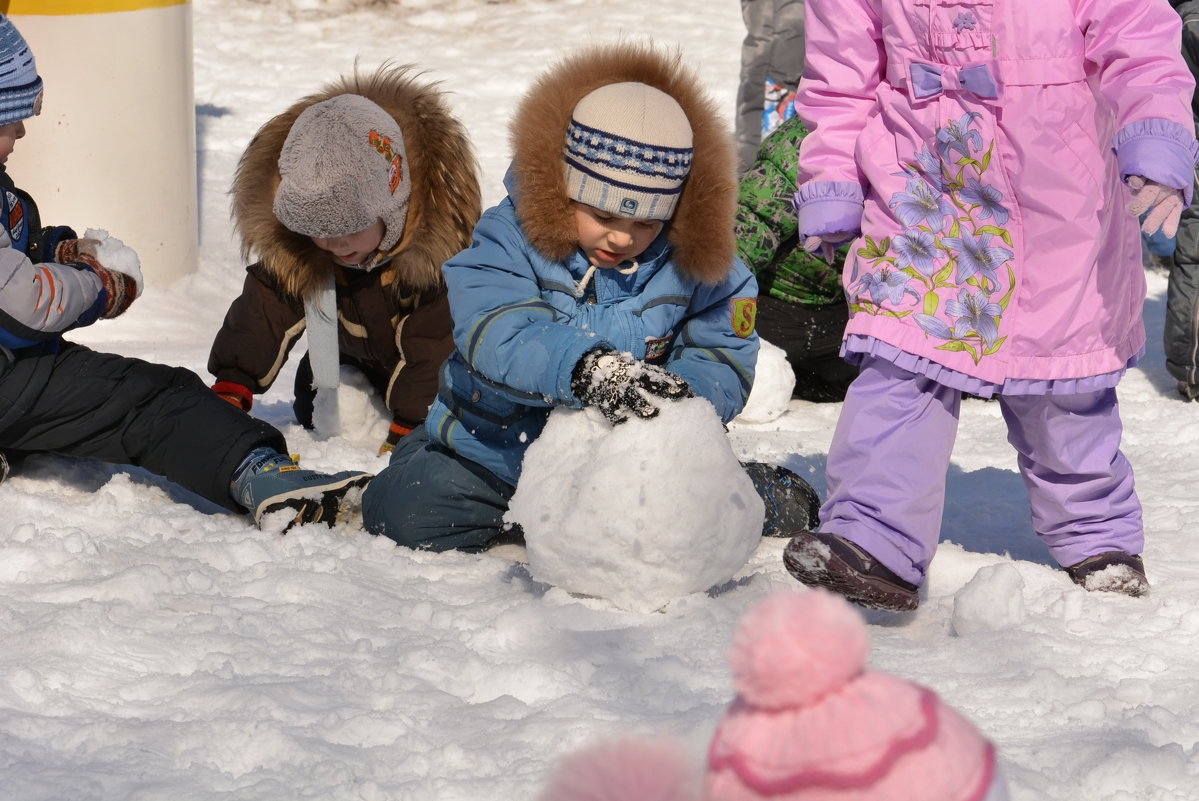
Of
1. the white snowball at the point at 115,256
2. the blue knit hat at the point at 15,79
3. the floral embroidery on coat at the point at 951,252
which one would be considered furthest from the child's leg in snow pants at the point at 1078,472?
the blue knit hat at the point at 15,79

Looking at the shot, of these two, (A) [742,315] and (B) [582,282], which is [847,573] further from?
(B) [582,282]

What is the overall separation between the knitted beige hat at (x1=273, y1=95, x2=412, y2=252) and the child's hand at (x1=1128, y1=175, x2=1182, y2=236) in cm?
179

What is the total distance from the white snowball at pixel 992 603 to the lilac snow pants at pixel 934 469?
141 millimetres

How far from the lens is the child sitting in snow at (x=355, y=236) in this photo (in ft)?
10.6

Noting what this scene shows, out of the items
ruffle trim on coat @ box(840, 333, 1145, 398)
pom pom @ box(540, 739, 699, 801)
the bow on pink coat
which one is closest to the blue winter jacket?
ruffle trim on coat @ box(840, 333, 1145, 398)

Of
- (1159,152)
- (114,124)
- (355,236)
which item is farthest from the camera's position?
(114,124)

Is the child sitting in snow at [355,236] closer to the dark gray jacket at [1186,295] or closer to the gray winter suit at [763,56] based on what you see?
the dark gray jacket at [1186,295]

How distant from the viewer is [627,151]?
2.55 metres

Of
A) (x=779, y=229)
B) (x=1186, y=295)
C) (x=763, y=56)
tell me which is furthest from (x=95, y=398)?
(x=763, y=56)

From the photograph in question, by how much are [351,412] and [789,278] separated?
1701 millimetres

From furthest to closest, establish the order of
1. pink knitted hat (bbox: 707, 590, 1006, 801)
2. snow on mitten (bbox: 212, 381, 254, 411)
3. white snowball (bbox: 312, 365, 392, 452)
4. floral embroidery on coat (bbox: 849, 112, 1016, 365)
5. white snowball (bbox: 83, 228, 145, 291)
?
white snowball (bbox: 312, 365, 392, 452), snow on mitten (bbox: 212, 381, 254, 411), white snowball (bbox: 83, 228, 145, 291), floral embroidery on coat (bbox: 849, 112, 1016, 365), pink knitted hat (bbox: 707, 590, 1006, 801)

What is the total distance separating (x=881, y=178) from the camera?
102 inches

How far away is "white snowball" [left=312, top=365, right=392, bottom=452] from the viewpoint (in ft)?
12.2

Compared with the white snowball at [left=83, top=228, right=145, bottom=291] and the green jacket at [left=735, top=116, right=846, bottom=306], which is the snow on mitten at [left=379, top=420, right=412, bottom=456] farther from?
the green jacket at [left=735, top=116, right=846, bottom=306]
